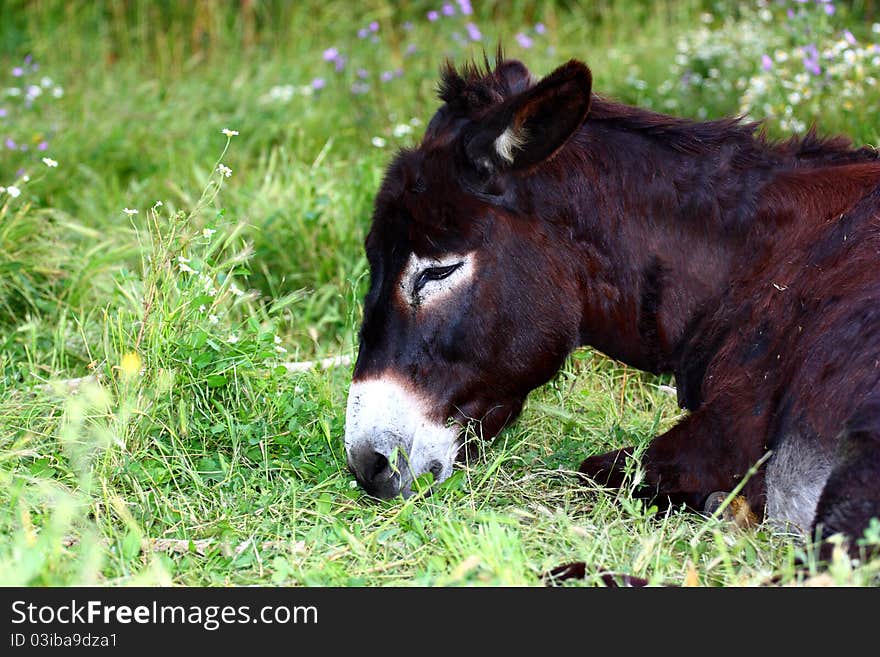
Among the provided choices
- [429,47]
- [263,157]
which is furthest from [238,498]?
[429,47]

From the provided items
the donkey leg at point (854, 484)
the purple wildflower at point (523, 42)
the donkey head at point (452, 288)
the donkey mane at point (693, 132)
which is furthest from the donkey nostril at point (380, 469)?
the purple wildflower at point (523, 42)

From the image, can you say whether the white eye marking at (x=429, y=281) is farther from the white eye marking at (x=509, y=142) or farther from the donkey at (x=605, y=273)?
the white eye marking at (x=509, y=142)

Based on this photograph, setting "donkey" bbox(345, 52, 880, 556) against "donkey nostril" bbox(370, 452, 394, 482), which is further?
"donkey nostril" bbox(370, 452, 394, 482)

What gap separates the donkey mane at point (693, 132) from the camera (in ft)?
10.5

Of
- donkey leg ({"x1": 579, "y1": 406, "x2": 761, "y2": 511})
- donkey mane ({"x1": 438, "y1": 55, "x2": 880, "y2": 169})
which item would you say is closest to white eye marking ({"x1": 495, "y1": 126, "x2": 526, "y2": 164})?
donkey mane ({"x1": 438, "y1": 55, "x2": 880, "y2": 169})

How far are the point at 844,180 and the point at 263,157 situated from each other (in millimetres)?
3524

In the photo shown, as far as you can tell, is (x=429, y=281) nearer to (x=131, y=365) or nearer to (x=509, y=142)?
(x=509, y=142)

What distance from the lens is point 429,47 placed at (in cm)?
742

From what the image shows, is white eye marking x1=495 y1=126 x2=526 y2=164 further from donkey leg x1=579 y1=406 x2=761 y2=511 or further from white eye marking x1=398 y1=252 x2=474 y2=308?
donkey leg x1=579 y1=406 x2=761 y2=511

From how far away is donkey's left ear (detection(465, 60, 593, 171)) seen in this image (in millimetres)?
2898

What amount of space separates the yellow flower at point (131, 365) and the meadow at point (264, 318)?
14 millimetres

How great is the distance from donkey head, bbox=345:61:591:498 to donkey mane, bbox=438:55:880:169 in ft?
0.46
